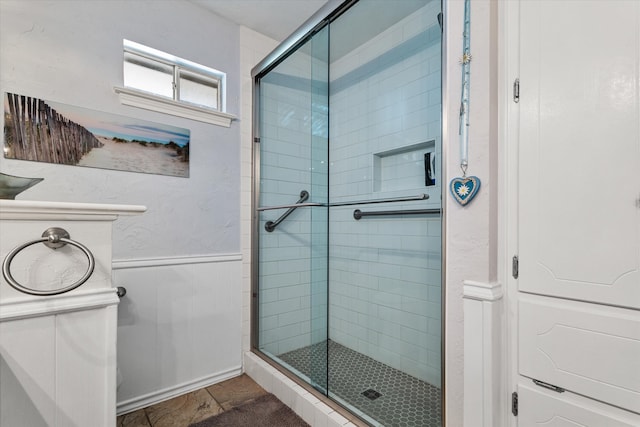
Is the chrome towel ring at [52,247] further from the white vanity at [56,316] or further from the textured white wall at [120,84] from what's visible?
the textured white wall at [120,84]

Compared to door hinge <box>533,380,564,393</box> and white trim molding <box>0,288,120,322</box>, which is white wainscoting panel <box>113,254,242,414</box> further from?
door hinge <box>533,380,564,393</box>

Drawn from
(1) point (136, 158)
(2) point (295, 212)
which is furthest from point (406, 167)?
(1) point (136, 158)

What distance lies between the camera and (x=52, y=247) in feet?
2.27

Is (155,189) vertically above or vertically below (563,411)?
above

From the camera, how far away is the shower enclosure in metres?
1.80

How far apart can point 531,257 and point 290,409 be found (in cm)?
153

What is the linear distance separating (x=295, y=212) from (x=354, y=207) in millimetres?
475

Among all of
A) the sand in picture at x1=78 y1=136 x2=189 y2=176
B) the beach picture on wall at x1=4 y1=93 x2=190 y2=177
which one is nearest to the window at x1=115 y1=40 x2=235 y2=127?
the beach picture on wall at x1=4 y1=93 x2=190 y2=177

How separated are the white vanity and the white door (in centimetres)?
122

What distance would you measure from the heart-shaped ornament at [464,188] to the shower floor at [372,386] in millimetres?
976

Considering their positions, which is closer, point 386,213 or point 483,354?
point 483,354

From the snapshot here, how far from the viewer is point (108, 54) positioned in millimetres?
1720

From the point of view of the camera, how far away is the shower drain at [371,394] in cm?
168

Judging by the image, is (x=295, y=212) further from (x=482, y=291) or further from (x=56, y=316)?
(x=56, y=316)
